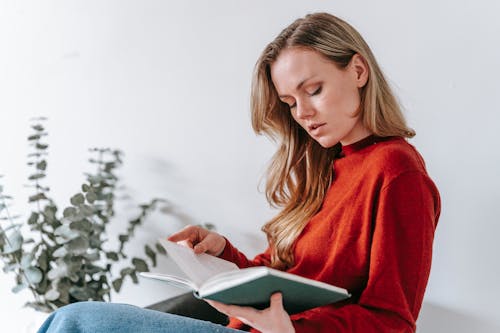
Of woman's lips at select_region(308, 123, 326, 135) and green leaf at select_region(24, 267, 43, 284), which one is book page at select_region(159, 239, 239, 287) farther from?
green leaf at select_region(24, 267, 43, 284)

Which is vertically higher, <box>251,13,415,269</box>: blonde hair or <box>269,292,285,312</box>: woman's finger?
<box>251,13,415,269</box>: blonde hair

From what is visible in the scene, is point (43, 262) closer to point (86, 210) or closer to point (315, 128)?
point (86, 210)

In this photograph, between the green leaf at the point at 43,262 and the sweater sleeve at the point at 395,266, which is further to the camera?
the green leaf at the point at 43,262

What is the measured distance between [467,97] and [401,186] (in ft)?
1.43

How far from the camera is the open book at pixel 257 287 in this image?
2.62 ft

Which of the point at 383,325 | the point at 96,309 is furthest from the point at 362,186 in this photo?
the point at 96,309

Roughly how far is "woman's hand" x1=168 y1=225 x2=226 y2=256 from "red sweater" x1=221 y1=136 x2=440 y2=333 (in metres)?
0.17

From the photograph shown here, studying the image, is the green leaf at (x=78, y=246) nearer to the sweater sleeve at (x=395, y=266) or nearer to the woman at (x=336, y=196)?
the woman at (x=336, y=196)

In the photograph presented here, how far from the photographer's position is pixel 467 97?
137 centimetres

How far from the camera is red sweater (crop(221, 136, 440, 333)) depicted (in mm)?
1003

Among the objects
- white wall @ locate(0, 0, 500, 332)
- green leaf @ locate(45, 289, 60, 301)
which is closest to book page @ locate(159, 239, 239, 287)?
white wall @ locate(0, 0, 500, 332)

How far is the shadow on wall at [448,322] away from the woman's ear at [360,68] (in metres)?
0.61

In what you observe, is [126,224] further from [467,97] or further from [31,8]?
→ [467,97]

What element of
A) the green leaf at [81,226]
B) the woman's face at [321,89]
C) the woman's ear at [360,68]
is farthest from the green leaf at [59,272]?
the woman's ear at [360,68]
